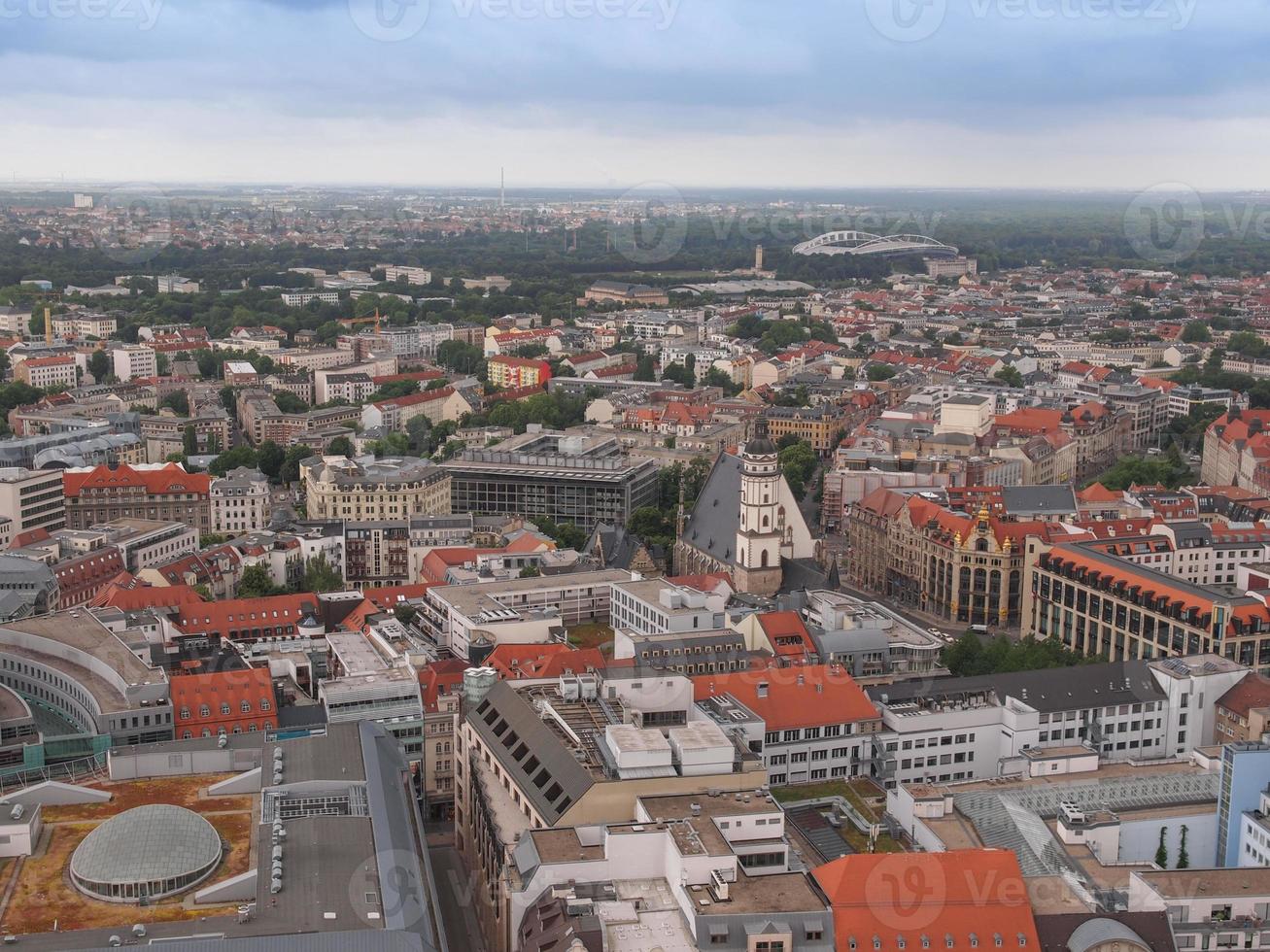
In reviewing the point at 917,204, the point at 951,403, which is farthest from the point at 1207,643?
the point at 917,204

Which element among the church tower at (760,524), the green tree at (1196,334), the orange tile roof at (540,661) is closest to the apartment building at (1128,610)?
the church tower at (760,524)

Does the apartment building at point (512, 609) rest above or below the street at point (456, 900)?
above

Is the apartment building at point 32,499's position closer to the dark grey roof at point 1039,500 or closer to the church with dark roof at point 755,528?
the church with dark roof at point 755,528

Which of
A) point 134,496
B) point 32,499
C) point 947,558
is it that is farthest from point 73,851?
point 134,496

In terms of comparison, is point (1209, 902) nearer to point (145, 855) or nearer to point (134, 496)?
point (145, 855)

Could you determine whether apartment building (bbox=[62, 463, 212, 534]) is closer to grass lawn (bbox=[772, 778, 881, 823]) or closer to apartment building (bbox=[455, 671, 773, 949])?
apartment building (bbox=[455, 671, 773, 949])

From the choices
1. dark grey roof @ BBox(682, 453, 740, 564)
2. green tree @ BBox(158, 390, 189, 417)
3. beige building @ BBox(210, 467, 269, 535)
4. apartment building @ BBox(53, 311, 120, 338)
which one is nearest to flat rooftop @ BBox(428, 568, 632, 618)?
dark grey roof @ BBox(682, 453, 740, 564)
